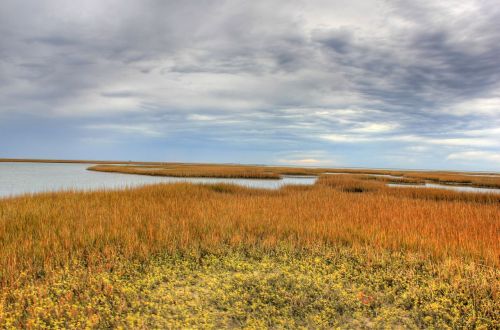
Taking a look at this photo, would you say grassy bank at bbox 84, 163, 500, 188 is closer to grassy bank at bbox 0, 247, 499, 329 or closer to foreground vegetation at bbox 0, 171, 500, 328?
foreground vegetation at bbox 0, 171, 500, 328

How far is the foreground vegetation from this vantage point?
5.24m

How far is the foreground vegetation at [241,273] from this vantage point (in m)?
5.24

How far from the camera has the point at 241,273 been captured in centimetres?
684

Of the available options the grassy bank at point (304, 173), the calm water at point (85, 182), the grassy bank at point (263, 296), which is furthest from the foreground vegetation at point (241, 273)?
the grassy bank at point (304, 173)

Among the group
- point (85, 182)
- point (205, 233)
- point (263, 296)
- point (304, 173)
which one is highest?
point (304, 173)

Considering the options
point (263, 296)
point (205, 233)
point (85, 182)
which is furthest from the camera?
point (85, 182)

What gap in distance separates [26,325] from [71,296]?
2.81 feet

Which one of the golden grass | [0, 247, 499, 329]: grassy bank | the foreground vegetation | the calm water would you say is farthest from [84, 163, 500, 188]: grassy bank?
[0, 247, 499, 329]: grassy bank

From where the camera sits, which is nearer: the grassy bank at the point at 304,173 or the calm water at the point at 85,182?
the calm water at the point at 85,182

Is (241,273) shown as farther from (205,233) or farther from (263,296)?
(205,233)

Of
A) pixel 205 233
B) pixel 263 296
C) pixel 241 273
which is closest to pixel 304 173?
pixel 205 233

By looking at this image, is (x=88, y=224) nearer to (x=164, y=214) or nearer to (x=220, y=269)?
(x=164, y=214)

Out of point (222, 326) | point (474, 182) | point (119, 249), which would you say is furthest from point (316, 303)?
point (474, 182)

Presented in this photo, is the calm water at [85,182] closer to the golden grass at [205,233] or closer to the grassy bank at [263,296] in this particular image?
the golden grass at [205,233]
